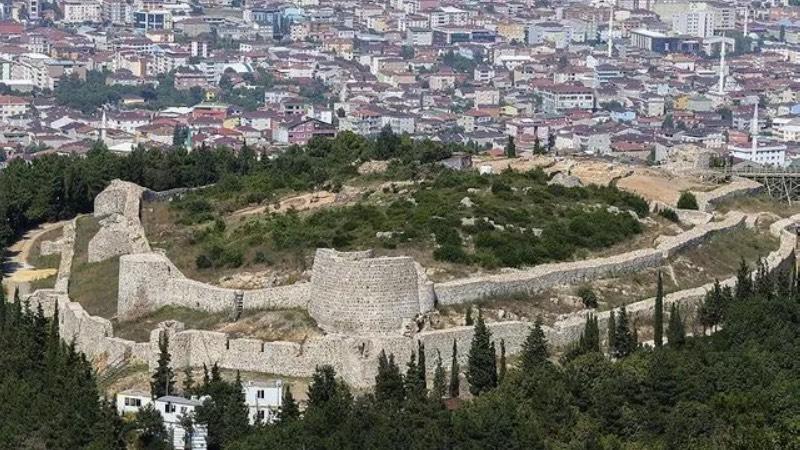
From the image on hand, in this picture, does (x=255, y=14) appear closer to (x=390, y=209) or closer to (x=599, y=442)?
(x=390, y=209)

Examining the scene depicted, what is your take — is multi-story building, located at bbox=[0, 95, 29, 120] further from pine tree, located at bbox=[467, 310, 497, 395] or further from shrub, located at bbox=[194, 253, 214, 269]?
pine tree, located at bbox=[467, 310, 497, 395]

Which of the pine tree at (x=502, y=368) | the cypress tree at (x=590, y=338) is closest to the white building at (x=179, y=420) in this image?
the pine tree at (x=502, y=368)

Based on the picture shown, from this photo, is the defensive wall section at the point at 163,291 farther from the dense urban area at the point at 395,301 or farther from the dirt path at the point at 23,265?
the dirt path at the point at 23,265

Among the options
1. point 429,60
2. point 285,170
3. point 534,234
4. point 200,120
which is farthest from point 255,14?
point 534,234

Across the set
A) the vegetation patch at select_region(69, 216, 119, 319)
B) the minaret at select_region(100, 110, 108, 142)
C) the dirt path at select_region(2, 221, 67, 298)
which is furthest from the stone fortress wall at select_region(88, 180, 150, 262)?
the minaret at select_region(100, 110, 108, 142)

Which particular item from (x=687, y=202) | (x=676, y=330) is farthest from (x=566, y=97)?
(x=676, y=330)
